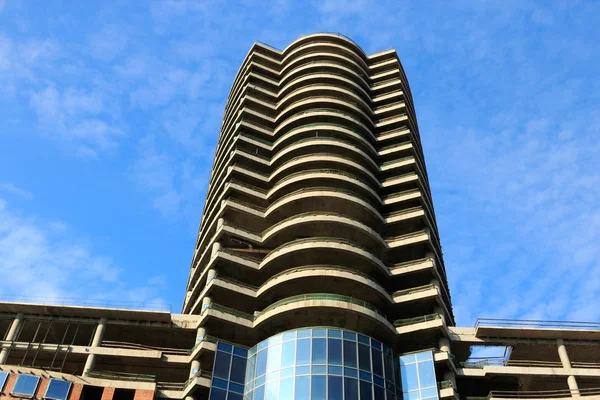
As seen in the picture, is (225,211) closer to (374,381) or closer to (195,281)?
(195,281)

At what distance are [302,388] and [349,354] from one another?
4.35 metres

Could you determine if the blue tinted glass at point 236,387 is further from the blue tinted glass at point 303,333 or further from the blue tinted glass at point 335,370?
the blue tinted glass at point 335,370

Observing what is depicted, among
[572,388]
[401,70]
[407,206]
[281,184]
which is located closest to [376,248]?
[407,206]

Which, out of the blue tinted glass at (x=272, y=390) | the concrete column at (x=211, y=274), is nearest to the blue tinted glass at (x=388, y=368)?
the blue tinted glass at (x=272, y=390)

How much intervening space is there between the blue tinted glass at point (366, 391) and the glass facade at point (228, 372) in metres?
8.68

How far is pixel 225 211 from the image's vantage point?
54312mm

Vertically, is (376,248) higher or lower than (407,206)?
lower

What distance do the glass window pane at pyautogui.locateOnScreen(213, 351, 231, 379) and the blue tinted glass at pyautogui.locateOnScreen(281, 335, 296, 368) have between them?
14.4ft

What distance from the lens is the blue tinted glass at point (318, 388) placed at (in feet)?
124

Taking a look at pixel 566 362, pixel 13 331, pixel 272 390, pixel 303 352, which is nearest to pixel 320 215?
pixel 303 352

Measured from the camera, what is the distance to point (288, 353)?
4066cm

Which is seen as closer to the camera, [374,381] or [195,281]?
[374,381]

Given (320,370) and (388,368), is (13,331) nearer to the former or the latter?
(320,370)

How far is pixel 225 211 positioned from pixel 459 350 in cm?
2425
